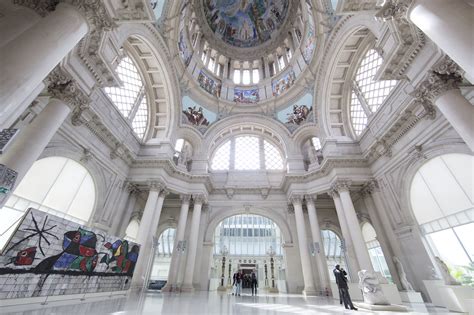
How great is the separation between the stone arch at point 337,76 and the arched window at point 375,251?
22.3 feet

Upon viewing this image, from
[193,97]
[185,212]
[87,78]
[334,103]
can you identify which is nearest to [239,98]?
[193,97]

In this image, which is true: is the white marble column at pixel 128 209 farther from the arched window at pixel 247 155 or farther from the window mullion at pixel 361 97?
the window mullion at pixel 361 97

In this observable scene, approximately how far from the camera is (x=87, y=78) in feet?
23.5

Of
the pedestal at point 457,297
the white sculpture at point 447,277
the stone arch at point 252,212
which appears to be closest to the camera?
the pedestal at point 457,297

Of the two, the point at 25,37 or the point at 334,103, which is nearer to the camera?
the point at 25,37

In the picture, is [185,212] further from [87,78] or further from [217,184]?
[87,78]

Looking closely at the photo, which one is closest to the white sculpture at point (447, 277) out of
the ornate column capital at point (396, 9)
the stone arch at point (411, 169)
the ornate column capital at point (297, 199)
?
the stone arch at point (411, 169)

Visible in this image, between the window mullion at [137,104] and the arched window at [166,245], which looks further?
the arched window at [166,245]

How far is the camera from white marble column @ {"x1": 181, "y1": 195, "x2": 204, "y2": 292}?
11.7 m

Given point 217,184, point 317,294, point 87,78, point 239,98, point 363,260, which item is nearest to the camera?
point 87,78

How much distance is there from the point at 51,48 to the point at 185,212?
11.4 m

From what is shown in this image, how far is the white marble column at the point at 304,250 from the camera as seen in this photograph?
11.4 meters

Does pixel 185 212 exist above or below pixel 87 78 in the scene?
below

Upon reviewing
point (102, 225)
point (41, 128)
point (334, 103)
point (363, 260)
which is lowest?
point (363, 260)
